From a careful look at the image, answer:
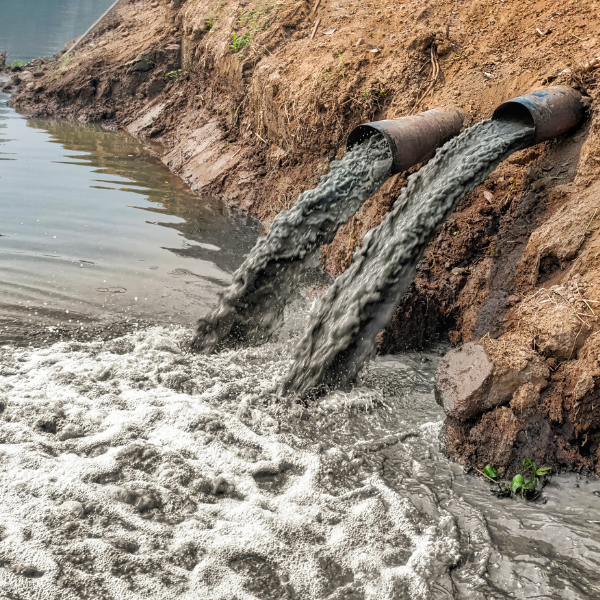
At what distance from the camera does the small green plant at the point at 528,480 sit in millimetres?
2885

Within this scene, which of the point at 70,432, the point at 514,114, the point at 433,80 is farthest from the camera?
the point at 433,80

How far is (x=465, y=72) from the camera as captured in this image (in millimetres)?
5172

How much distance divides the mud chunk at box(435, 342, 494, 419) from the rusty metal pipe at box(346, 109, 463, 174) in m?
1.62

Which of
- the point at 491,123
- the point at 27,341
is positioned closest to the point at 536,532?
the point at 491,123

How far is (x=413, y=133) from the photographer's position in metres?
4.27

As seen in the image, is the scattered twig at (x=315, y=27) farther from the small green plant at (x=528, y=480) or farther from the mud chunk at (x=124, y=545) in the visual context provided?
the mud chunk at (x=124, y=545)

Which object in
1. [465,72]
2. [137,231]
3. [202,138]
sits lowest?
[137,231]

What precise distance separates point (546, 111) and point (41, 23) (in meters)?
32.1

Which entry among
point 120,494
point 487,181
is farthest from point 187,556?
point 487,181

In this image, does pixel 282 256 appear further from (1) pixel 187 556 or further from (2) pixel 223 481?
(1) pixel 187 556

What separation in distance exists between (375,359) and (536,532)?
1.87 meters

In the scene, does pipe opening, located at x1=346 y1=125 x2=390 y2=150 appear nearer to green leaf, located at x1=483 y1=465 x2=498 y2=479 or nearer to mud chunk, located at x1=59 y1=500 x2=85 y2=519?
green leaf, located at x1=483 y1=465 x2=498 y2=479

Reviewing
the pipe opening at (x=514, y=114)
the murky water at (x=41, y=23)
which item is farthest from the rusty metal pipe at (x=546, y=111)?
A: the murky water at (x=41, y=23)

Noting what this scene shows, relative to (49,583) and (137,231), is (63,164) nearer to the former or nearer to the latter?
(137,231)
